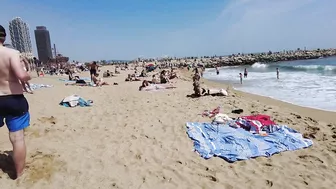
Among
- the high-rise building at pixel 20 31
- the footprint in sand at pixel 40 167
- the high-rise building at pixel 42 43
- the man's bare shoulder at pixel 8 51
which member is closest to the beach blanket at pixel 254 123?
the footprint in sand at pixel 40 167

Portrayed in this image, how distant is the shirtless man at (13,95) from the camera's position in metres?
2.95

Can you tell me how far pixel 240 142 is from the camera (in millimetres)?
5137

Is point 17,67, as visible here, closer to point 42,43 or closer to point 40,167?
point 40,167

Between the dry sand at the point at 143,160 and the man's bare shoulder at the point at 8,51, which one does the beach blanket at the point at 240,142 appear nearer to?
the dry sand at the point at 143,160

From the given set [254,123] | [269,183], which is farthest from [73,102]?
[269,183]

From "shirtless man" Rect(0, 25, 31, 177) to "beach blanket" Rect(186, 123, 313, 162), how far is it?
2.98 metres

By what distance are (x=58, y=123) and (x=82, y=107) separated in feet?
8.01

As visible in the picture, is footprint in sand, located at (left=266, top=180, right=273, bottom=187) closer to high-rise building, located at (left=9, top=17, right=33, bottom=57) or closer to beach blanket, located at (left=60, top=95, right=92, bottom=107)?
beach blanket, located at (left=60, top=95, right=92, bottom=107)

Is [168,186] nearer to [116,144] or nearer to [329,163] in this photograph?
[116,144]

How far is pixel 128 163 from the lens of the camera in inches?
164

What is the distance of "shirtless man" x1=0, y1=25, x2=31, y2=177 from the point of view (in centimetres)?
295

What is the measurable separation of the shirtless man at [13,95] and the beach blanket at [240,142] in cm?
298

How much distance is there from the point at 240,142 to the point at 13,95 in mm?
4122

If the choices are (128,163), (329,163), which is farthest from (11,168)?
(329,163)
